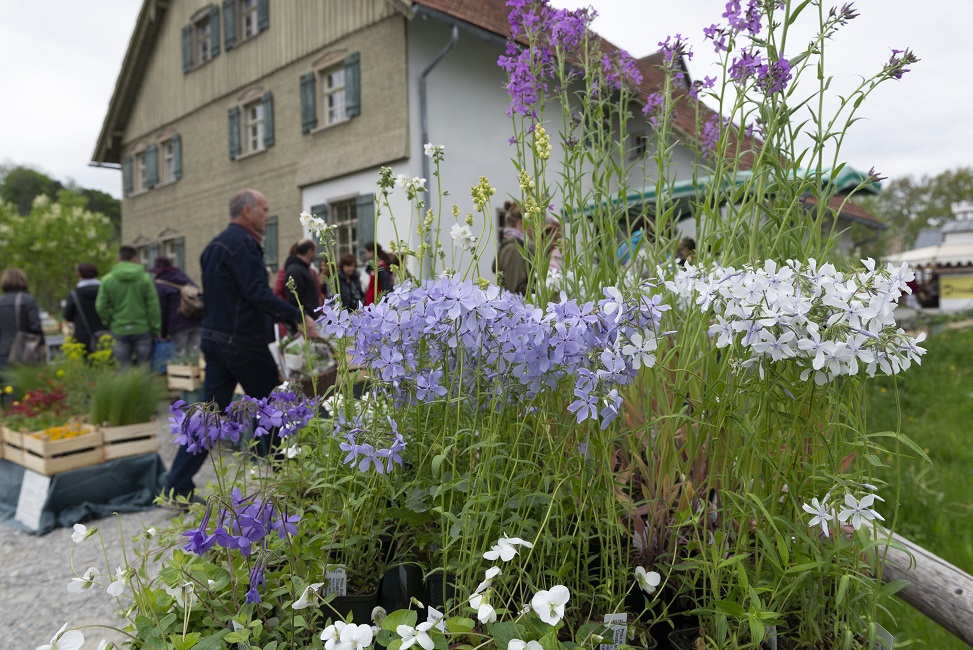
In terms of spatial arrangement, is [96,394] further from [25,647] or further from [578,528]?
[578,528]

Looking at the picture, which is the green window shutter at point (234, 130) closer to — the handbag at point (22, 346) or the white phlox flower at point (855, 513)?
the handbag at point (22, 346)

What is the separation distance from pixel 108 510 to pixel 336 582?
3758mm

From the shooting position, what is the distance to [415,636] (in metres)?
0.99

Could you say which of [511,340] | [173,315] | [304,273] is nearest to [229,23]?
[173,315]

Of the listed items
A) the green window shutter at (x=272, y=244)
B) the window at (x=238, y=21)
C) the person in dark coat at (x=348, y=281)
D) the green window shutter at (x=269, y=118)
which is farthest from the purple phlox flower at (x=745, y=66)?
the window at (x=238, y=21)

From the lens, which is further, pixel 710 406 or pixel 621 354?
pixel 710 406

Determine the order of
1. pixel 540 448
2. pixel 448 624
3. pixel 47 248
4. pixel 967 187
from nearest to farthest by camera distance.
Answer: pixel 448 624 → pixel 540 448 → pixel 47 248 → pixel 967 187

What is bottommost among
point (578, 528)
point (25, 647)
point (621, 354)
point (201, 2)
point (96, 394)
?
point (25, 647)

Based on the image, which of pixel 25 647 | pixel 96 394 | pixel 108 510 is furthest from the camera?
pixel 96 394

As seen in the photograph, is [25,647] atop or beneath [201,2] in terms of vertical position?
beneath

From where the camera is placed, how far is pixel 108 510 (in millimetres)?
4266

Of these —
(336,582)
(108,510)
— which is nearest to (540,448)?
(336,582)

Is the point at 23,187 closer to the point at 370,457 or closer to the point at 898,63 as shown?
the point at 370,457

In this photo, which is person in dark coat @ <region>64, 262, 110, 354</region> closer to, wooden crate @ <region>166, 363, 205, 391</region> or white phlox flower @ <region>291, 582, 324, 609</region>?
wooden crate @ <region>166, 363, 205, 391</region>
